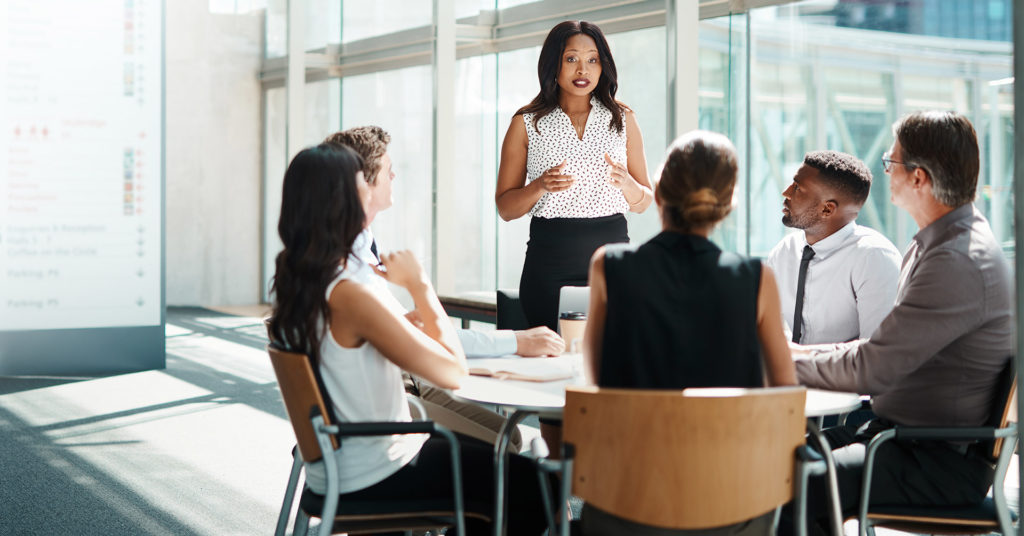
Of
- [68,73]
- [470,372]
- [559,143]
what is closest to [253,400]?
[68,73]

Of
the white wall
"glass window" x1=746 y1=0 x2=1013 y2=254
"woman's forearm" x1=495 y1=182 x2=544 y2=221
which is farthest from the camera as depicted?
the white wall

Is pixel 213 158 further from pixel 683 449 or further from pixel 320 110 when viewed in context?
pixel 683 449

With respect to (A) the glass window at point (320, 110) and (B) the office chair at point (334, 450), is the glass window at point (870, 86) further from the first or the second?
(A) the glass window at point (320, 110)

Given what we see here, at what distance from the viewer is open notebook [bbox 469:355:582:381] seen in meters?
2.30

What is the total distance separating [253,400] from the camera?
5867mm

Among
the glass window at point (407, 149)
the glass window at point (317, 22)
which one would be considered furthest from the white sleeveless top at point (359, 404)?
the glass window at point (317, 22)

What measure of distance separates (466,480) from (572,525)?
A: 320 millimetres

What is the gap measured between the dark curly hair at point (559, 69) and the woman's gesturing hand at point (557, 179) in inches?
9.2

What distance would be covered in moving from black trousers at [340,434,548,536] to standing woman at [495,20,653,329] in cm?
108

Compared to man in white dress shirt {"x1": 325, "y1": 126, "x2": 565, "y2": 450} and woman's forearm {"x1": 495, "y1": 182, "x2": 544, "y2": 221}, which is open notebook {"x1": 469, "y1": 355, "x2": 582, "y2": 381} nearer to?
man in white dress shirt {"x1": 325, "y1": 126, "x2": 565, "y2": 450}

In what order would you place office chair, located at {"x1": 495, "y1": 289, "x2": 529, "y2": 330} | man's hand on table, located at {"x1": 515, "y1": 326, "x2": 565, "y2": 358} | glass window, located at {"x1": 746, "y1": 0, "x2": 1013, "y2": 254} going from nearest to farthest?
man's hand on table, located at {"x1": 515, "y1": 326, "x2": 565, "y2": 358}
office chair, located at {"x1": 495, "y1": 289, "x2": 529, "y2": 330}
glass window, located at {"x1": 746, "y1": 0, "x2": 1013, "y2": 254}

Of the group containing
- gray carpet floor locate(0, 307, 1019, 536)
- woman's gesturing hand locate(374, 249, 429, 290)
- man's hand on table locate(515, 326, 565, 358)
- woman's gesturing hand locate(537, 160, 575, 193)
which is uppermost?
woman's gesturing hand locate(537, 160, 575, 193)

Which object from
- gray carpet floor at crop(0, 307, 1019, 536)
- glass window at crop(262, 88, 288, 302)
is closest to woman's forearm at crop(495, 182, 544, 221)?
gray carpet floor at crop(0, 307, 1019, 536)

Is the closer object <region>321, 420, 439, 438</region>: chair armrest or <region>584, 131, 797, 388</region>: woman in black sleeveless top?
<region>584, 131, 797, 388</region>: woman in black sleeveless top
